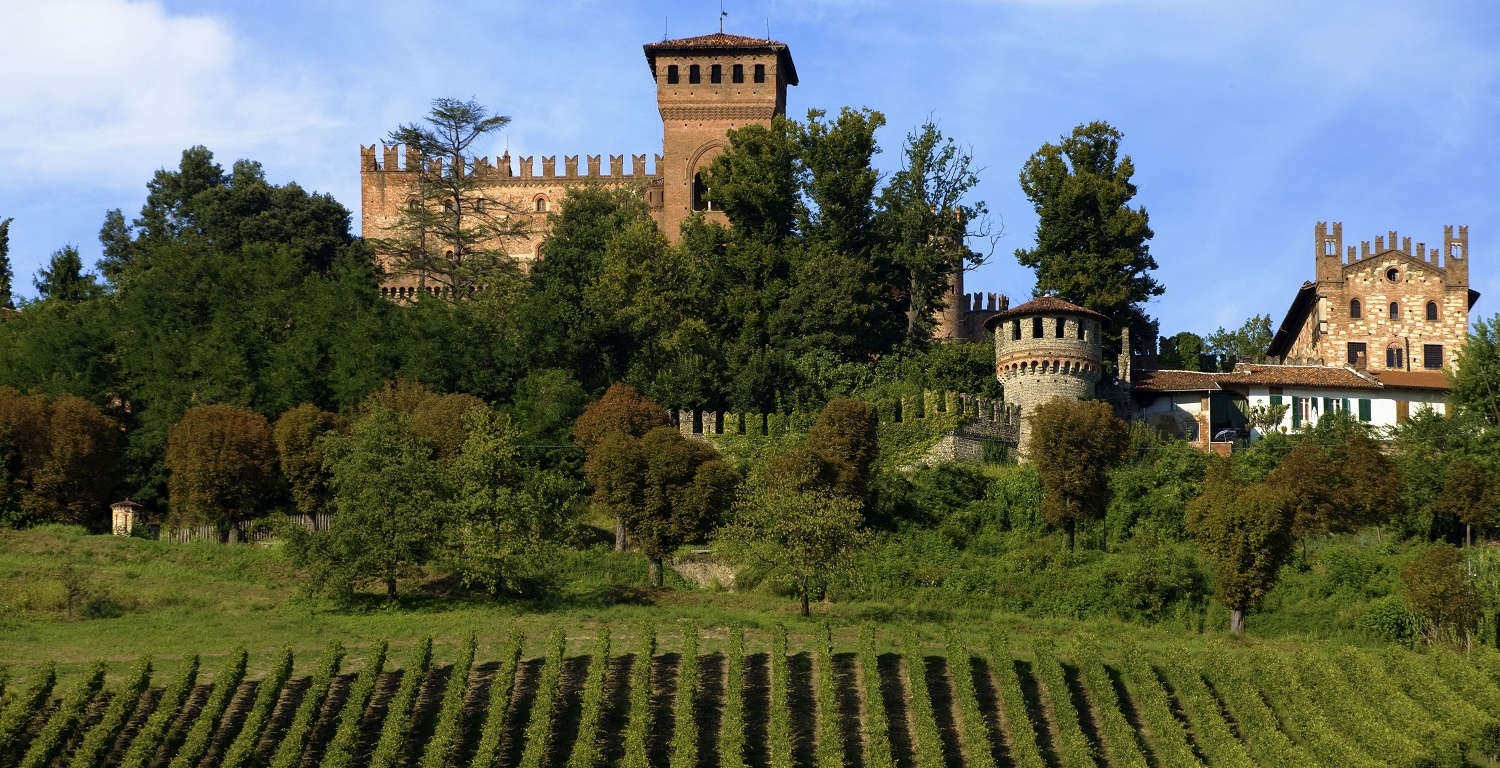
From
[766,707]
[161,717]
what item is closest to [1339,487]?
[766,707]

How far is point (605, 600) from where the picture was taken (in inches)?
2036

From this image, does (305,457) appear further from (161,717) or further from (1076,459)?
(1076,459)

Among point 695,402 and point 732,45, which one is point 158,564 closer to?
point 695,402

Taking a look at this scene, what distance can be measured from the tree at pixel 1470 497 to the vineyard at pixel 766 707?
912cm

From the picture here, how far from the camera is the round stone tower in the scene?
63.6 meters

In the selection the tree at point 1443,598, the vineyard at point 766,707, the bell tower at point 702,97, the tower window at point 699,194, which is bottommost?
the vineyard at point 766,707

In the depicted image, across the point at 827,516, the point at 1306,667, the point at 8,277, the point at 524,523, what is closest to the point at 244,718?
the point at 524,523

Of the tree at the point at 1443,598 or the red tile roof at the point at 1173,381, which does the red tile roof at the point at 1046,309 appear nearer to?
the red tile roof at the point at 1173,381

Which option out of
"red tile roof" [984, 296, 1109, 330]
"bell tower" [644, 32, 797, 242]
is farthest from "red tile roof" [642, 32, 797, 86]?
"red tile roof" [984, 296, 1109, 330]

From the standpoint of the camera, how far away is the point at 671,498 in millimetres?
53750

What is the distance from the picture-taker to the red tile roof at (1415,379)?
222ft

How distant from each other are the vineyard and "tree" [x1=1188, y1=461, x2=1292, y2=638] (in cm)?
333

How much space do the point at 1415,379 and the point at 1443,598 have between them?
22494mm

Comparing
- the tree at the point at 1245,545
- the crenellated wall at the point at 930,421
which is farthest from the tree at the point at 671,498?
the tree at the point at 1245,545
